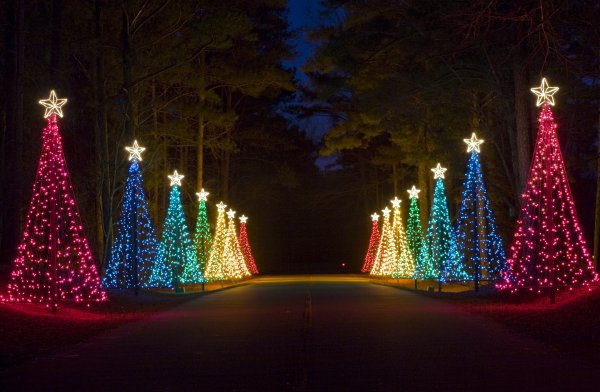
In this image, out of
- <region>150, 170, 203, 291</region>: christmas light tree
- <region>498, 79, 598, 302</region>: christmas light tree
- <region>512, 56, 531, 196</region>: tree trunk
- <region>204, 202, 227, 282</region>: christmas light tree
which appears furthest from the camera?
<region>204, 202, 227, 282</region>: christmas light tree

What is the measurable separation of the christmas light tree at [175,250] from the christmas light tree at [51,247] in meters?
7.85

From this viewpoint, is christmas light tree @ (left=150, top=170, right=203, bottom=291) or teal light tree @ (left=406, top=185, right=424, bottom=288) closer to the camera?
christmas light tree @ (left=150, top=170, right=203, bottom=291)

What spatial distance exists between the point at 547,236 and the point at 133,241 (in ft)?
44.5

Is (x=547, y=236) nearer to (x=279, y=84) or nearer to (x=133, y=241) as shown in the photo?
(x=133, y=241)

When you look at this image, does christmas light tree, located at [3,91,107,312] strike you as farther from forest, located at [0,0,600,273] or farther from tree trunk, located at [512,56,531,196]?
tree trunk, located at [512,56,531,196]

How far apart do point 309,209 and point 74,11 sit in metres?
59.8

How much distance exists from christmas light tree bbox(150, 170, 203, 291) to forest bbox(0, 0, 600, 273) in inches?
88.4

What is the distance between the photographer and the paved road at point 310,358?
31.0 ft

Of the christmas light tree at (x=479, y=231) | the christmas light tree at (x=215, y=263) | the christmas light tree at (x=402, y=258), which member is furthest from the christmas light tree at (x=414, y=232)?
the christmas light tree at (x=479, y=231)

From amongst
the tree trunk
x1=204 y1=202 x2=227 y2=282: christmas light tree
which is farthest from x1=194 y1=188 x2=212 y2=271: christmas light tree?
the tree trunk

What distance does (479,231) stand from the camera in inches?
1150

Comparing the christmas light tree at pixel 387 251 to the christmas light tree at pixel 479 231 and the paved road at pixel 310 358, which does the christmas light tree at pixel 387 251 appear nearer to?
the christmas light tree at pixel 479 231

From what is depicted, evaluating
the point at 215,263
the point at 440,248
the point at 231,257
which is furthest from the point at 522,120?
the point at 231,257

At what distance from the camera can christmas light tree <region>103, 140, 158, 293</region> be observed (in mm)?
27328
